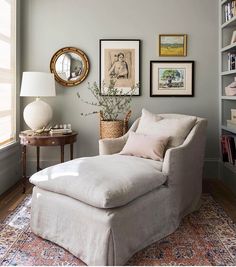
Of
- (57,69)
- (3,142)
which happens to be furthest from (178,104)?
(3,142)

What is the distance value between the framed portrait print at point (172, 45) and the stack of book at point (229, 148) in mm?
1139

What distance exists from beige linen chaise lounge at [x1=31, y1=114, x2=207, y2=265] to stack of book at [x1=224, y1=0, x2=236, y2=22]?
5.40ft

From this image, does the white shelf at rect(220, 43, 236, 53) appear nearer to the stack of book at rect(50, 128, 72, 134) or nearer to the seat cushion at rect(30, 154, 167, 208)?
the seat cushion at rect(30, 154, 167, 208)

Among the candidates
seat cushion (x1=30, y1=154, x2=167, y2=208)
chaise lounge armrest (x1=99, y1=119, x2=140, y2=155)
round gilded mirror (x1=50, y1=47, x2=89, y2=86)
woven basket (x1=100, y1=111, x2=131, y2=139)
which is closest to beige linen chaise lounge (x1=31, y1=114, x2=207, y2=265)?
seat cushion (x1=30, y1=154, x2=167, y2=208)

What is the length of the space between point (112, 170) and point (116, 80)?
6.43 ft

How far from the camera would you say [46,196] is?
2367 millimetres

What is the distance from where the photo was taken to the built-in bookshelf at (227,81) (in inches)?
144

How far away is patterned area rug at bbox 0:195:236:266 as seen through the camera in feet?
6.88

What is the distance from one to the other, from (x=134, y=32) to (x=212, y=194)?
Answer: 6.92ft

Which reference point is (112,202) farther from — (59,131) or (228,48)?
(228,48)

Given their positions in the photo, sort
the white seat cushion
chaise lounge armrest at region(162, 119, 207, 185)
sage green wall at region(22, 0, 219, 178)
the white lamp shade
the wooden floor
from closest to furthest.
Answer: chaise lounge armrest at region(162, 119, 207, 185) → the white seat cushion → the wooden floor → the white lamp shade → sage green wall at region(22, 0, 219, 178)

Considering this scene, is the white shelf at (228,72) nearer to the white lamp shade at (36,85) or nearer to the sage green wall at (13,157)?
the white lamp shade at (36,85)

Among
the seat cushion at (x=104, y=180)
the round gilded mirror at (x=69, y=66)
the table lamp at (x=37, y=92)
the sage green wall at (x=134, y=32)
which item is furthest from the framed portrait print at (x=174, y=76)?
the seat cushion at (x=104, y=180)

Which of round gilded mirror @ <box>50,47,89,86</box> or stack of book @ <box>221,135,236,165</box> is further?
round gilded mirror @ <box>50,47,89,86</box>
